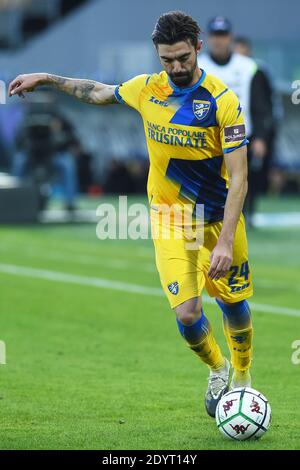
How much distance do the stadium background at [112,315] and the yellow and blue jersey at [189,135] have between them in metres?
1.30

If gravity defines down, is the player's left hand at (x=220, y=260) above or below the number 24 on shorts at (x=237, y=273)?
above

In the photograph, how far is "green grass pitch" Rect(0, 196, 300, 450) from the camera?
6777 millimetres

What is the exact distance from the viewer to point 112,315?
457 inches

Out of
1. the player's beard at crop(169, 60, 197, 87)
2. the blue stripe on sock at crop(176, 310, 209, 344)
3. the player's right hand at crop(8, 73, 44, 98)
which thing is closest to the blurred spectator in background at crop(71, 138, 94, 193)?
the player's right hand at crop(8, 73, 44, 98)

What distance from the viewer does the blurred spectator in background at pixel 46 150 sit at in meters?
22.2

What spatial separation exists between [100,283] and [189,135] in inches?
273

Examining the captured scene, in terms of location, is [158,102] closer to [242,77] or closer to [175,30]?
[175,30]

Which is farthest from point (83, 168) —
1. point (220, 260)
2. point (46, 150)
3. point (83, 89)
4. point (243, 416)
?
point (243, 416)

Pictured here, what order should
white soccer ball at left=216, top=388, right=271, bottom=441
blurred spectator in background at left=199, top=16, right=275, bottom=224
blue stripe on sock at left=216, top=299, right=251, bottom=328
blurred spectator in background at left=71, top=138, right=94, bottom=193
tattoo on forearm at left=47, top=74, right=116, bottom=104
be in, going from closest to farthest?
1. white soccer ball at left=216, top=388, right=271, bottom=441
2. blue stripe on sock at left=216, top=299, right=251, bottom=328
3. tattoo on forearm at left=47, top=74, right=116, bottom=104
4. blurred spectator in background at left=199, top=16, right=275, bottom=224
5. blurred spectator in background at left=71, top=138, right=94, bottom=193

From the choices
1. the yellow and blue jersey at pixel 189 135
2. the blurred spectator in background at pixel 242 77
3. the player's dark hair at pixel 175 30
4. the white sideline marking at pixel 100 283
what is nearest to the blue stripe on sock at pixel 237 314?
the yellow and blue jersey at pixel 189 135

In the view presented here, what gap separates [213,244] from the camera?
725 cm

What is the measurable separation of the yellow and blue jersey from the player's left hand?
52 centimetres

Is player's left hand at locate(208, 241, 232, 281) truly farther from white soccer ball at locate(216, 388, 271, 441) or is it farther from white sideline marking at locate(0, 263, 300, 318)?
white sideline marking at locate(0, 263, 300, 318)

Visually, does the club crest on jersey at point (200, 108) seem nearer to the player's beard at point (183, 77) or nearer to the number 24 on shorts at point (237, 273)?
the player's beard at point (183, 77)
